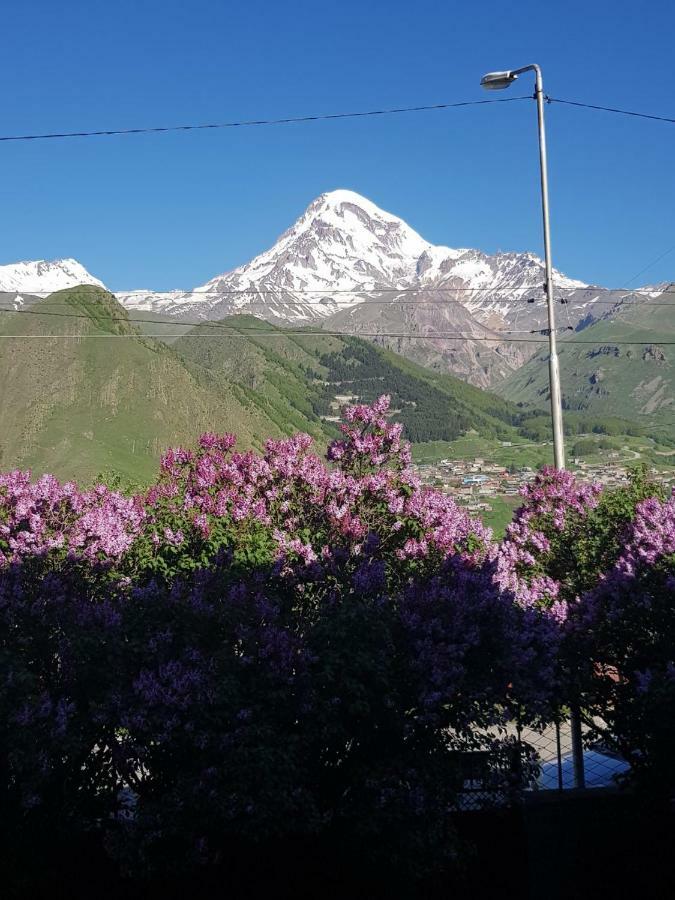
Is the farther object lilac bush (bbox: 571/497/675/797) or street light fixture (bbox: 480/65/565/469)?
street light fixture (bbox: 480/65/565/469)

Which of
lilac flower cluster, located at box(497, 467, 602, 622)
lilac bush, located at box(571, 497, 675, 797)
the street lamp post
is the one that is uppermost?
the street lamp post

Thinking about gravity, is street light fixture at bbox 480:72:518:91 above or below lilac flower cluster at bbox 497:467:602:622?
above

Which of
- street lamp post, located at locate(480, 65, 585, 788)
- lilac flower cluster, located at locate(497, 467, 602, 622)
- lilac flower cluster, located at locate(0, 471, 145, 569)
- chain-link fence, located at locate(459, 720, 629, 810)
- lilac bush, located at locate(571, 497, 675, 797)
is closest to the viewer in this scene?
chain-link fence, located at locate(459, 720, 629, 810)

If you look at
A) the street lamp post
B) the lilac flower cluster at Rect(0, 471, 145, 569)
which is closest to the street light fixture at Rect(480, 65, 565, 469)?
the street lamp post

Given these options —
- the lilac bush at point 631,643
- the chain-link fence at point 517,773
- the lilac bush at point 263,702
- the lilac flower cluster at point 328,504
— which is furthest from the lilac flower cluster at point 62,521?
the lilac bush at point 631,643

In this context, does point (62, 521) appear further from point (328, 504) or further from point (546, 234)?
point (546, 234)

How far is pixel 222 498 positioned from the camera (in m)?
15.1

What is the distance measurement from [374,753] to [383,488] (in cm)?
559

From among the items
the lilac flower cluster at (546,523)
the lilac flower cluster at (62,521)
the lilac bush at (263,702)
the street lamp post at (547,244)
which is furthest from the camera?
the street lamp post at (547,244)

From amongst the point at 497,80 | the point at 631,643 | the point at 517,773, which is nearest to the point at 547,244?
the point at 497,80

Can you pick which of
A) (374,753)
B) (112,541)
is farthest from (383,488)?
(374,753)

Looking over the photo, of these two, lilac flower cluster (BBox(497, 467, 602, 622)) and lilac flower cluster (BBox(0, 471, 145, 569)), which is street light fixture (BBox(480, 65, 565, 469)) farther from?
lilac flower cluster (BBox(0, 471, 145, 569))

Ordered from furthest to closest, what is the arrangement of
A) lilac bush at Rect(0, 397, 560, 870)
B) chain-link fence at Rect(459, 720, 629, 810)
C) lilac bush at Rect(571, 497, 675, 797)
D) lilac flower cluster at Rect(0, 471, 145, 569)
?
lilac flower cluster at Rect(0, 471, 145, 569) < lilac bush at Rect(571, 497, 675, 797) < chain-link fence at Rect(459, 720, 629, 810) < lilac bush at Rect(0, 397, 560, 870)

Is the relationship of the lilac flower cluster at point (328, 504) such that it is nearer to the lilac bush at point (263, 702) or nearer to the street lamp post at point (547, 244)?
the lilac bush at point (263, 702)
